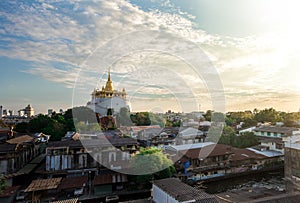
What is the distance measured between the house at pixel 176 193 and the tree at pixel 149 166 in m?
2.81

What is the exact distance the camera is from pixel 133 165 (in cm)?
1311

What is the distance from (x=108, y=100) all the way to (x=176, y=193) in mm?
32534

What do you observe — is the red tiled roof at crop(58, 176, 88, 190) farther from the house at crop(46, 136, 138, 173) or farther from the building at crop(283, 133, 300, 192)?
the building at crop(283, 133, 300, 192)

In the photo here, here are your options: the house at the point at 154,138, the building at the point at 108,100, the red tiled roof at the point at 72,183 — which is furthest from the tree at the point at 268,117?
the red tiled roof at the point at 72,183

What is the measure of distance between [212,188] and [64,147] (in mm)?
10141

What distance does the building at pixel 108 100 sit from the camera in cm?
3847

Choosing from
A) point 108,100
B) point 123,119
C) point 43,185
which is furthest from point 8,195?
point 108,100

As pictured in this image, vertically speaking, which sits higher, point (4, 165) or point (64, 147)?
point (64, 147)

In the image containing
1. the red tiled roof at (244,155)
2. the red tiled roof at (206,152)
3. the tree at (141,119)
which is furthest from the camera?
the tree at (141,119)

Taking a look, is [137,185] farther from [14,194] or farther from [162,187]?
[14,194]

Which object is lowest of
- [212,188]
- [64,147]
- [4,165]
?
[212,188]

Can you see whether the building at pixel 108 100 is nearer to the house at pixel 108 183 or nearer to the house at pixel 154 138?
the house at pixel 154 138

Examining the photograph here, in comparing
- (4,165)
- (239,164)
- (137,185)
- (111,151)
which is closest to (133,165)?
(137,185)

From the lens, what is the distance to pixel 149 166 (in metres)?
12.5
